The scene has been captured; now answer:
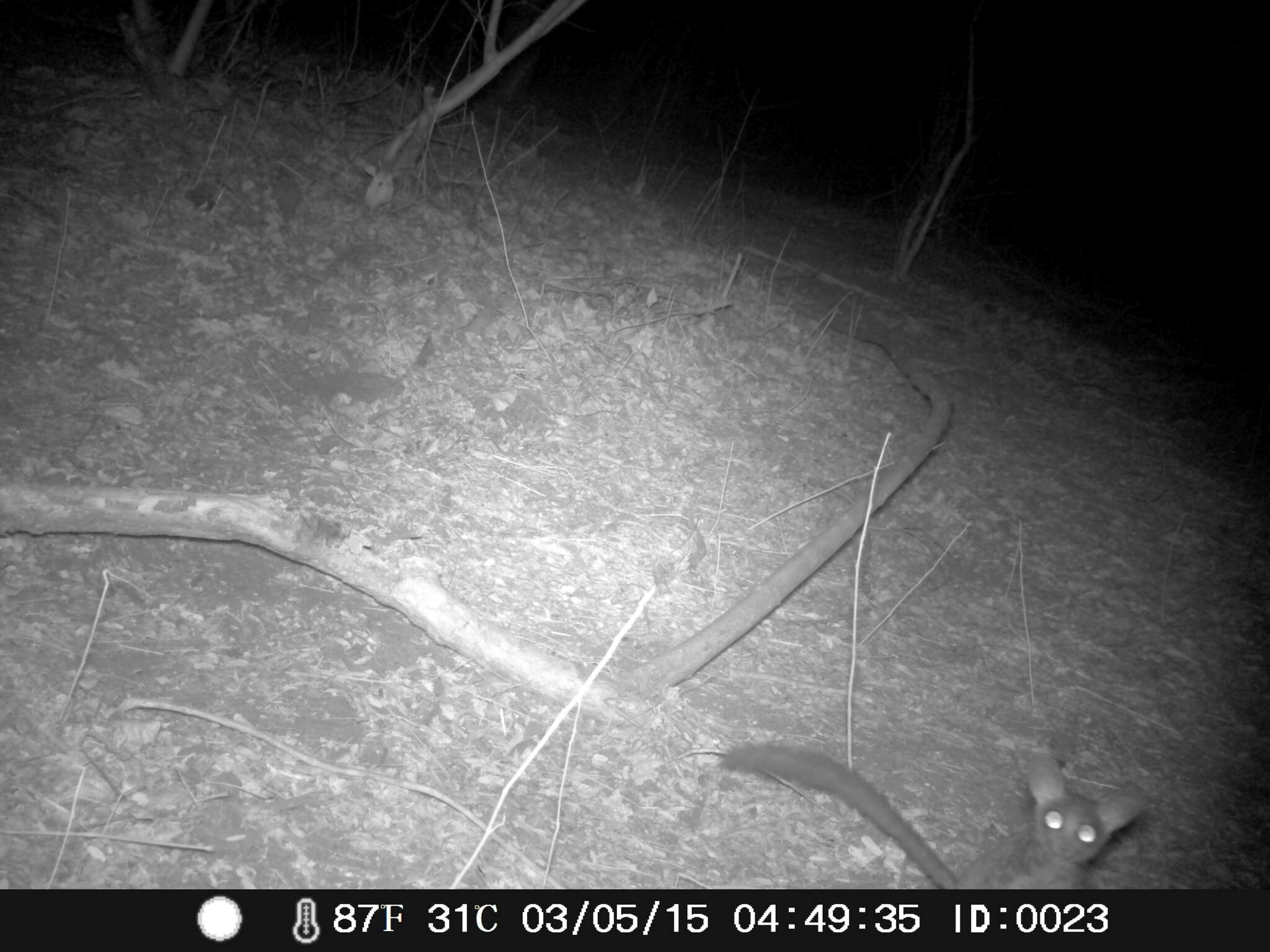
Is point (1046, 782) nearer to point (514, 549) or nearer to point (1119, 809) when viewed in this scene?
point (1119, 809)

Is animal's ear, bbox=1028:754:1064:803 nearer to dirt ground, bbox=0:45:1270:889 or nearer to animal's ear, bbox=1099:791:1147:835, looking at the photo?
animal's ear, bbox=1099:791:1147:835

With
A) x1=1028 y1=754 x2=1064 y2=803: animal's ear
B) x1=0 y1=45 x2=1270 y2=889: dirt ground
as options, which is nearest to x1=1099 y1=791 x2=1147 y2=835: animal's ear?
x1=1028 y1=754 x2=1064 y2=803: animal's ear

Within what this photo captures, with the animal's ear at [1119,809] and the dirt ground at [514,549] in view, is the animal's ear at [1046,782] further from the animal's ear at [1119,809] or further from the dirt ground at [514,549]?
the dirt ground at [514,549]

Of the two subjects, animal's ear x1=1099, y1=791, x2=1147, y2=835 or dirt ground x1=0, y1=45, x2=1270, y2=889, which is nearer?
animal's ear x1=1099, y1=791, x2=1147, y2=835

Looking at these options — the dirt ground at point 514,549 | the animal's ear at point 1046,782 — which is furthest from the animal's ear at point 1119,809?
the dirt ground at point 514,549

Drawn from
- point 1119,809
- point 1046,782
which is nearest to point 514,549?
point 1046,782

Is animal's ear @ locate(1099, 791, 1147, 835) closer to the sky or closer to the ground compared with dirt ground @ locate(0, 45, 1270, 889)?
closer to the sky

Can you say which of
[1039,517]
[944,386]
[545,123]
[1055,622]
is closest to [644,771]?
[1055,622]

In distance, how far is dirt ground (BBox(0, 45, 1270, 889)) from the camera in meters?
2.78

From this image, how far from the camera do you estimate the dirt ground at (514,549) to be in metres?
2.78

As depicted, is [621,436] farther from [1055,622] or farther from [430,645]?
[1055,622]

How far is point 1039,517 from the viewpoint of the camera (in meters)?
6.29

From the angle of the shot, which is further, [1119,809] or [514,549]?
[514,549]

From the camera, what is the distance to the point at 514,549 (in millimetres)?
4301
